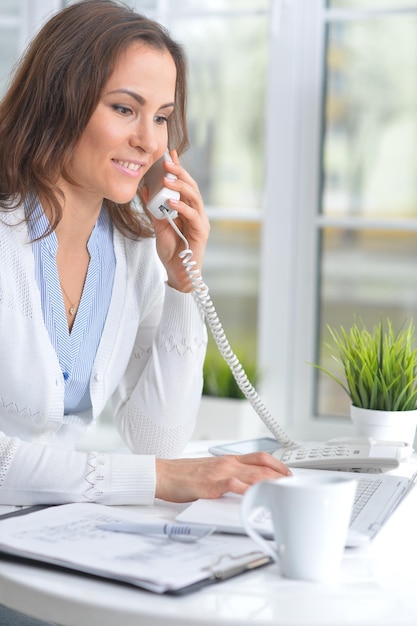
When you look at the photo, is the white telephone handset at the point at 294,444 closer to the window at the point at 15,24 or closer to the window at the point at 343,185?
the window at the point at 343,185

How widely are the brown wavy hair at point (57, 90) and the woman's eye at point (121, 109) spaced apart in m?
0.04

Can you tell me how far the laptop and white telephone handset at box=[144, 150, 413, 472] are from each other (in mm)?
80

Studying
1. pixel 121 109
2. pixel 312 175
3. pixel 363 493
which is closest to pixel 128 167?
pixel 121 109

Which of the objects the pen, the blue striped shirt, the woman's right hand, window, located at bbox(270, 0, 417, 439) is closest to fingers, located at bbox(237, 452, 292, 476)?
the woman's right hand

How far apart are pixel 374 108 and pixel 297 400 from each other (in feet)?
3.23

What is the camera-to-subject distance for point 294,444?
1675mm

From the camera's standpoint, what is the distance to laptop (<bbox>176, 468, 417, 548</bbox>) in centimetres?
108

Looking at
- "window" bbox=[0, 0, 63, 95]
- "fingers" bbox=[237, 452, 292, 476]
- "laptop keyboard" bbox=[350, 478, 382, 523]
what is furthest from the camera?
"window" bbox=[0, 0, 63, 95]

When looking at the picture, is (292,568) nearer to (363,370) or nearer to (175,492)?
(175,492)

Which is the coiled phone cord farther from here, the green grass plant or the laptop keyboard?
the laptop keyboard

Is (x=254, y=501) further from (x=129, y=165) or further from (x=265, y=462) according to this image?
(x=129, y=165)

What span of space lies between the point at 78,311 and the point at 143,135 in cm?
35

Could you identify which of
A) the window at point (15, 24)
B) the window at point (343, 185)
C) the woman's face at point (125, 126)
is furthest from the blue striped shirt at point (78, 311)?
the window at point (15, 24)

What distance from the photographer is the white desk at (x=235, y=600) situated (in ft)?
2.84
